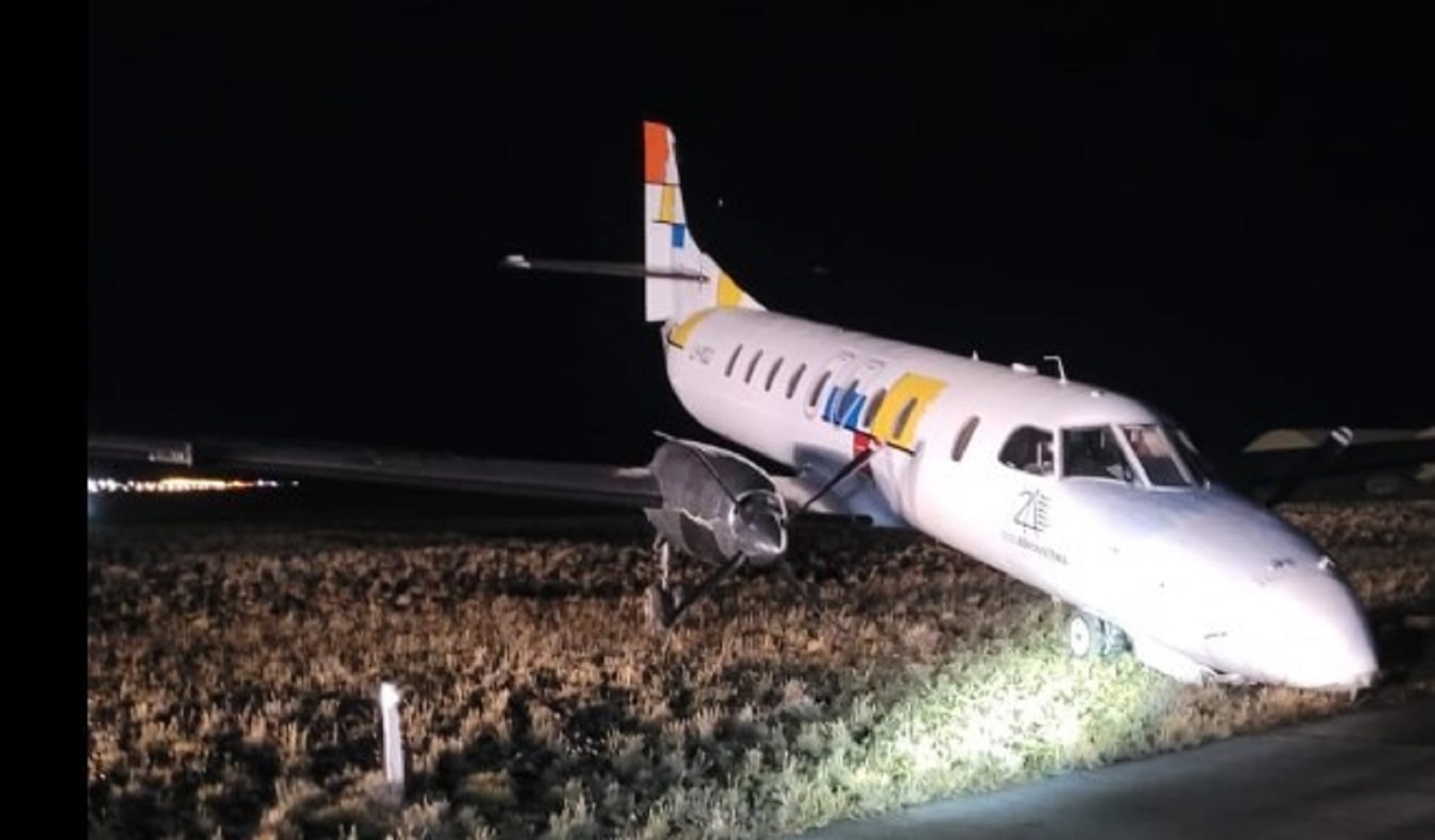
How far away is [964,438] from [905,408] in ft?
4.66

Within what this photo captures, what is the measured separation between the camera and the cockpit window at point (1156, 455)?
11984 millimetres

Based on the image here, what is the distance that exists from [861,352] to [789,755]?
7.92m

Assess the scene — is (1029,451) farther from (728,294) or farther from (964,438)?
(728,294)

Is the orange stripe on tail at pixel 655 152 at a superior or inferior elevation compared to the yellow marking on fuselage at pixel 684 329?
superior

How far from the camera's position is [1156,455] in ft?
40.0

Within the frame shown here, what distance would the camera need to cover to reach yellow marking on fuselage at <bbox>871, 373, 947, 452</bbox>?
577 inches

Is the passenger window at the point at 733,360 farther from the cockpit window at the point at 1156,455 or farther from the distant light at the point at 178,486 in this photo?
the distant light at the point at 178,486

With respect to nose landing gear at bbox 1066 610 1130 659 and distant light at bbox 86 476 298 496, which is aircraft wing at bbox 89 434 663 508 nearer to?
nose landing gear at bbox 1066 610 1130 659

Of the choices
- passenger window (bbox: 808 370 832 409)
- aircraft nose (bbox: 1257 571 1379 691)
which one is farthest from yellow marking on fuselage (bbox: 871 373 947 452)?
aircraft nose (bbox: 1257 571 1379 691)

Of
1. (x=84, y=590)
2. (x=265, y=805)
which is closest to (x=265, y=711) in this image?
(x=265, y=805)

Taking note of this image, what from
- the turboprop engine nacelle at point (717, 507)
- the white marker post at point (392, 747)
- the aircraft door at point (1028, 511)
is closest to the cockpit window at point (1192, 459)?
the aircraft door at point (1028, 511)

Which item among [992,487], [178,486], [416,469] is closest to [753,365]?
[416,469]

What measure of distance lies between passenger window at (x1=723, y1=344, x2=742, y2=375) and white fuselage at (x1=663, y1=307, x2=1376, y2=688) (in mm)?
778

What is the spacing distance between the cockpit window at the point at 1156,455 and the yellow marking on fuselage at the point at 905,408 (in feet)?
8.27
